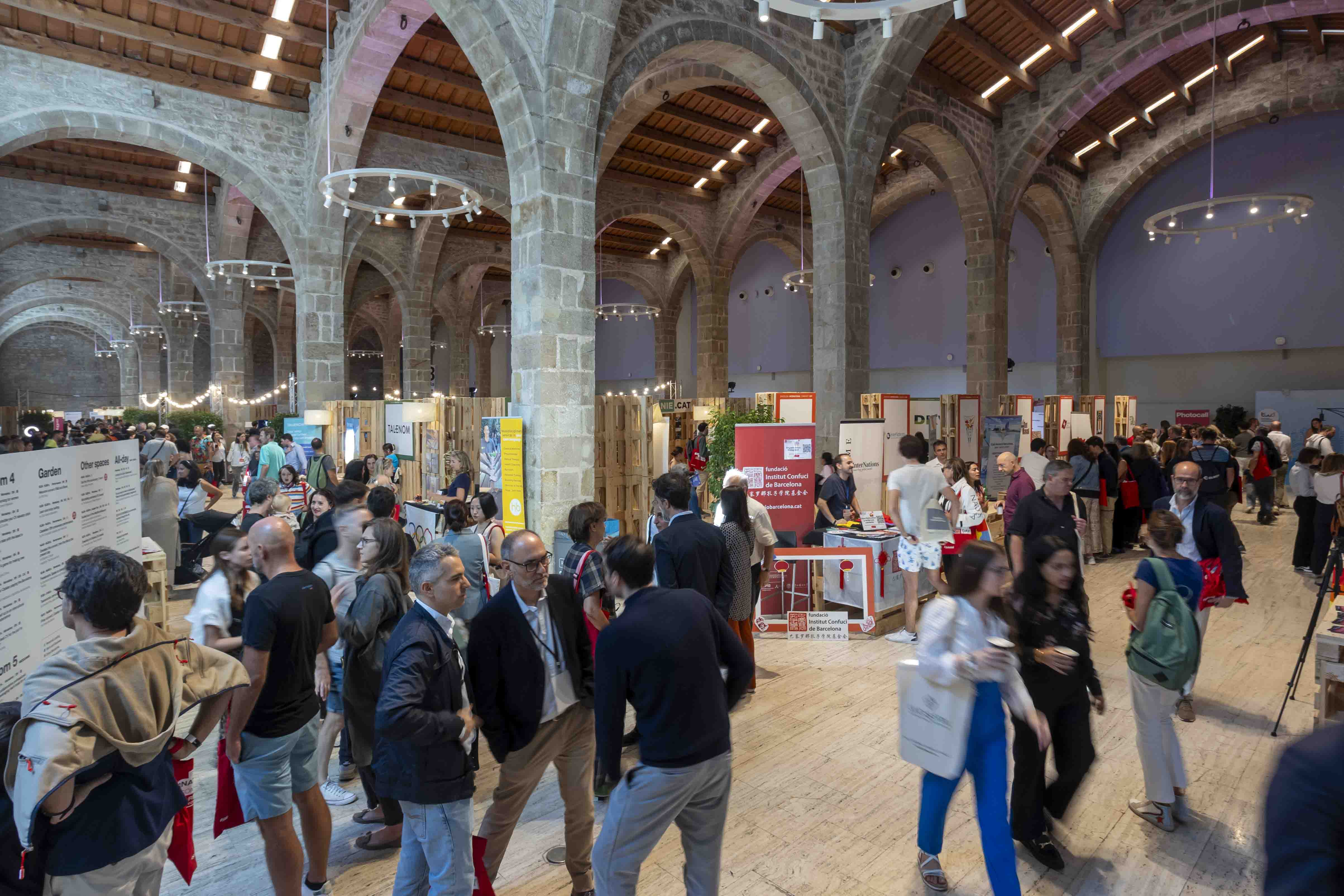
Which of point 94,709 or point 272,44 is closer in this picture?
point 94,709

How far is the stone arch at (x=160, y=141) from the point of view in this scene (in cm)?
912

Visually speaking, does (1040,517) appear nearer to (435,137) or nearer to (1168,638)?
(1168,638)

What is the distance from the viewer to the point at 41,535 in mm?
2518

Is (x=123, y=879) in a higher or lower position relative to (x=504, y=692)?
lower

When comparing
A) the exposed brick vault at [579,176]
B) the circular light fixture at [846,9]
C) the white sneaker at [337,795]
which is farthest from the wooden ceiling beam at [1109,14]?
the white sneaker at [337,795]

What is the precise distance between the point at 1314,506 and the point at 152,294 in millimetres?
23351

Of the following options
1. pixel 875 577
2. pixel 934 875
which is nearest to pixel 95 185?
pixel 875 577

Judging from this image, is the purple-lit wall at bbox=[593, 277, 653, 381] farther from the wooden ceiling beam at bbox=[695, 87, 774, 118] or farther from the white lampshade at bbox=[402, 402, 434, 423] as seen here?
the white lampshade at bbox=[402, 402, 434, 423]

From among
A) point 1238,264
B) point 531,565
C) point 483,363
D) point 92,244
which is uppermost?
point 92,244

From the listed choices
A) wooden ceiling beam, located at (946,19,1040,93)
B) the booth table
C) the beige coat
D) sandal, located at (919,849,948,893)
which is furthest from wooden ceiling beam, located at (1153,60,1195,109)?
the beige coat

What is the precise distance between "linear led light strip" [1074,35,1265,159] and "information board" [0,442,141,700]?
13923mm

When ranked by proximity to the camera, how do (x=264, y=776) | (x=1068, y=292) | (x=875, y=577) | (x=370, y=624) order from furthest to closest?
(x=1068, y=292) < (x=875, y=577) < (x=370, y=624) < (x=264, y=776)

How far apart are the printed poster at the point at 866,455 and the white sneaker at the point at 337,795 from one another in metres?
5.39

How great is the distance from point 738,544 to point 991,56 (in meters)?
9.67
